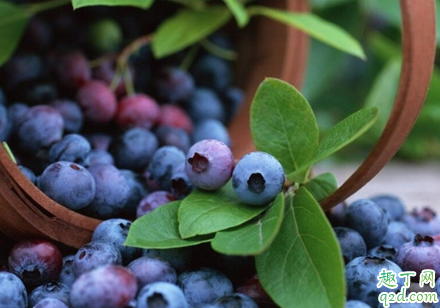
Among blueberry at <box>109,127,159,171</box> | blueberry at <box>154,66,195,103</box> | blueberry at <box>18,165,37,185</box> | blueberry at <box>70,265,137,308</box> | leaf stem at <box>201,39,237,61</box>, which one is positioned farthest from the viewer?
leaf stem at <box>201,39,237,61</box>

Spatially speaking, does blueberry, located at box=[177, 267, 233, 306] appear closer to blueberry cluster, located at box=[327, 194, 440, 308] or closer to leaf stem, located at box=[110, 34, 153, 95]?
blueberry cluster, located at box=[327, 194, 440, 308]

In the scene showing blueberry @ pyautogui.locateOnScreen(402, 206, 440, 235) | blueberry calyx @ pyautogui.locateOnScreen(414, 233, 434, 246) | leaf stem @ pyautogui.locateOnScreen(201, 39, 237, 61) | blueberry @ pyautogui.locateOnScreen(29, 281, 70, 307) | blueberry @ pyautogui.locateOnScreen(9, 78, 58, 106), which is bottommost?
blueberry @ pyautogui.locateOnScreen(402, 206, 440, 235)

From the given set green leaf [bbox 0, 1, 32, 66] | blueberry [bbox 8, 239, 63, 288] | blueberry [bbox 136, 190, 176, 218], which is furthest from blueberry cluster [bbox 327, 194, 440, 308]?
green leaf [bbox 0, 1, 32, 66]

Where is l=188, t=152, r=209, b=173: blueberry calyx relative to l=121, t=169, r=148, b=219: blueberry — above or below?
above

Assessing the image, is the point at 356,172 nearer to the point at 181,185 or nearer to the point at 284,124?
the point at 284,124

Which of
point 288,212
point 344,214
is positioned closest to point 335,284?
point 288,212

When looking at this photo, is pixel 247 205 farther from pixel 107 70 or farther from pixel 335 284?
pixel 107 70

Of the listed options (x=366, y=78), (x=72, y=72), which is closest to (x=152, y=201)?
(x=72, y=72)
